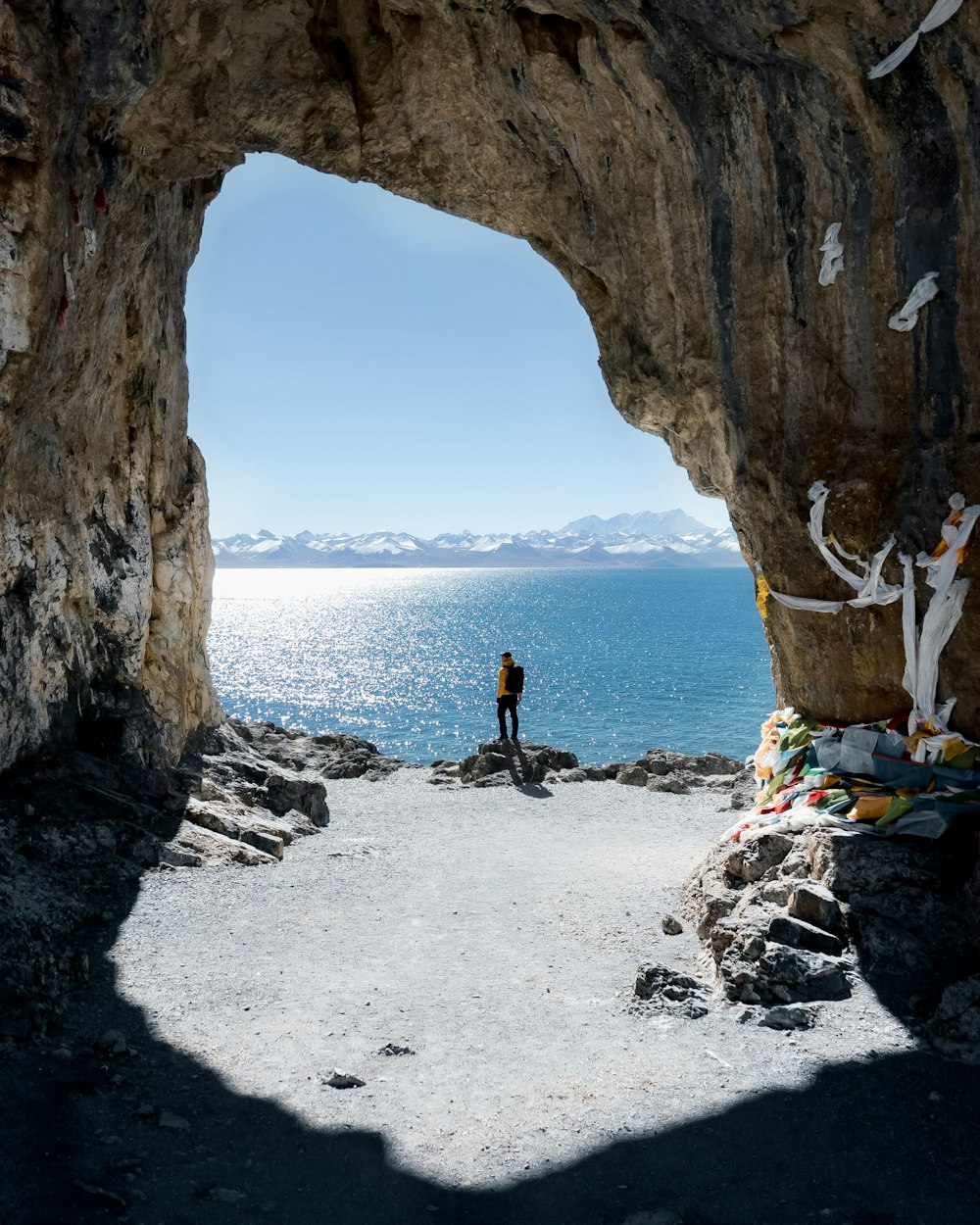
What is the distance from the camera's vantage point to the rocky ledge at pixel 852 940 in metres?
7.33

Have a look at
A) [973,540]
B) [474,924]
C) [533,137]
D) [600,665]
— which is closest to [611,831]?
[474,924]

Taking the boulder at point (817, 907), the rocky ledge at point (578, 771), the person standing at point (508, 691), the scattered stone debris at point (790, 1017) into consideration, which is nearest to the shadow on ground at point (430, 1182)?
the scattered stone debris at point (790, 1017)

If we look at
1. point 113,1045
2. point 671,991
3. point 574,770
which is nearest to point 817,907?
point 671,991

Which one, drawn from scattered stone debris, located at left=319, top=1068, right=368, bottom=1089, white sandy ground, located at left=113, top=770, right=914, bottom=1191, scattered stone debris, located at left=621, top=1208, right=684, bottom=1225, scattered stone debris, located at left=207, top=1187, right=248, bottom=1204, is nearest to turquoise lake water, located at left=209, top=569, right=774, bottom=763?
white sandy ground, located at left=113, top=770, right=914, bottom=1191

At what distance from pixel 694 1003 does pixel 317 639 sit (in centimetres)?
10227

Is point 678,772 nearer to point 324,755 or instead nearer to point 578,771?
point 578,771

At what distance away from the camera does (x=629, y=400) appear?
13.7m

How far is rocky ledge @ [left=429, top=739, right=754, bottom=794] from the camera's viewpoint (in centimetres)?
1867

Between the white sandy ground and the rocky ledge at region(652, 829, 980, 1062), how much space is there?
0.24 metres

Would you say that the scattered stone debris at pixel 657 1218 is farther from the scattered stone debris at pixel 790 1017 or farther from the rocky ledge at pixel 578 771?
the rocky ledge at pixel 578 771

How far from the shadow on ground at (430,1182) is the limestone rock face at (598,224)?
16.0 feet

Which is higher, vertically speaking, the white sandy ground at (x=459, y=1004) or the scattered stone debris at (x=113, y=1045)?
the scattered stone debris at (x=113, y=1045)

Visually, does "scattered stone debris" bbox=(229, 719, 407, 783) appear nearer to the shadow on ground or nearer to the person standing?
the person standing

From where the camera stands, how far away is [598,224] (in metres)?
12.7
